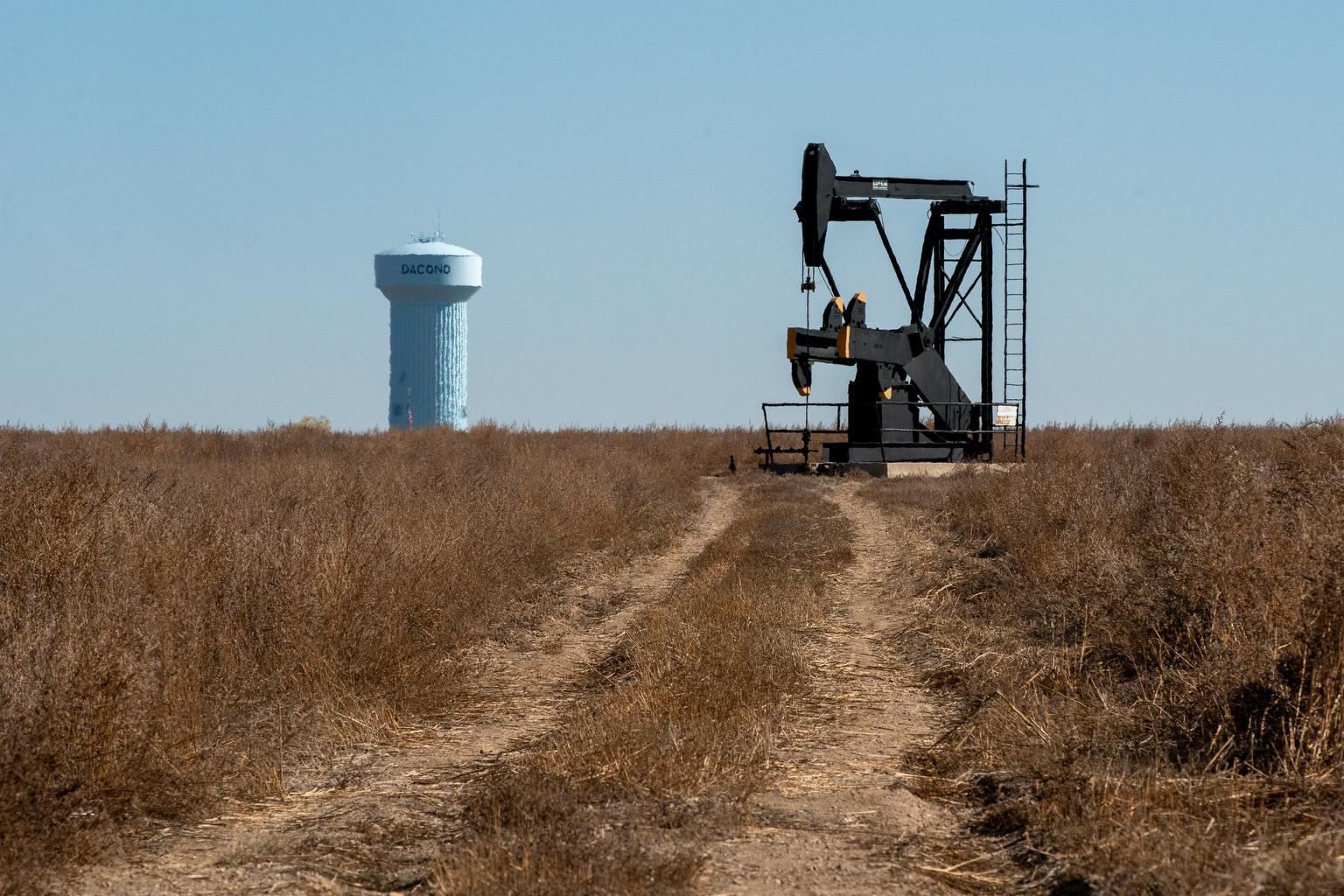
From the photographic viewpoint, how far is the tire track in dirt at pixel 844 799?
435cm

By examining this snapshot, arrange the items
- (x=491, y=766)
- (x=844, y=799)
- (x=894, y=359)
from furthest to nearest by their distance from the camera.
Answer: (x=894, y=359), (x=491, y=766), (x=844, y=799)

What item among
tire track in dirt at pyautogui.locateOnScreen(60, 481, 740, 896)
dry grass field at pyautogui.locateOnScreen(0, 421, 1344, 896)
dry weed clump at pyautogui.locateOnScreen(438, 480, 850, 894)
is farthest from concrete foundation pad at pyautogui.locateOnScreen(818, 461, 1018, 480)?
tire track in dirt at pyautogui.locateOnScreen(60, 481, 740, 896)

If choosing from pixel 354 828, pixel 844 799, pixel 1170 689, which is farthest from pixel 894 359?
pixel 354 828

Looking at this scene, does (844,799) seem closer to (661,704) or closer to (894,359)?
(661,704)

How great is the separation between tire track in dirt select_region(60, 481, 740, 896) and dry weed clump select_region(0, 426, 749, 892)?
0.71ft

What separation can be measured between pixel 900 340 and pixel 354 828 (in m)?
20.9

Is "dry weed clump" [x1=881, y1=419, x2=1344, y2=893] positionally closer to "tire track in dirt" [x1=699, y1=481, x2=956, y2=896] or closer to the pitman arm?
"tire track in dirt" [x1=699, y1=481, x2=956, y2=896]

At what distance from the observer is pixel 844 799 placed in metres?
5.29

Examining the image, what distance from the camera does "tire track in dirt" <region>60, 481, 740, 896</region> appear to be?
4449 millimetres

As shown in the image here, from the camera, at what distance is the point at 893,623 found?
33.0ft

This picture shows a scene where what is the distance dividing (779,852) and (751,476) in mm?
20588

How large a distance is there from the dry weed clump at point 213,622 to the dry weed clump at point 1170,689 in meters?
3.14

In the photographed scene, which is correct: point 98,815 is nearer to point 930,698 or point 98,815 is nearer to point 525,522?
point 930,698

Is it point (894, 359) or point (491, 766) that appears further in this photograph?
point (894, 359)
